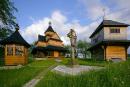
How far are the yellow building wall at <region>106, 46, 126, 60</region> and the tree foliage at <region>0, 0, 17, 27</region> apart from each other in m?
17.1

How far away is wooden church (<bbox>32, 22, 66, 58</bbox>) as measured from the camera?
218 ft

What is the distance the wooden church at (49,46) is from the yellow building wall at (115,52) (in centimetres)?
2479

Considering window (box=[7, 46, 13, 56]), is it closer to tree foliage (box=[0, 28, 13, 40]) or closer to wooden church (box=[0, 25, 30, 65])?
wooden church (box=[0, 25, 30, 65])

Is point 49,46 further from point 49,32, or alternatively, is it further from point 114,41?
point 114,41

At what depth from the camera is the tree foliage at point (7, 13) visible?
96.9 ft

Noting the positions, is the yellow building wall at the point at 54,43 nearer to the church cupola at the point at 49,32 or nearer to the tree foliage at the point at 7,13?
the church cupola at the point at 49,32

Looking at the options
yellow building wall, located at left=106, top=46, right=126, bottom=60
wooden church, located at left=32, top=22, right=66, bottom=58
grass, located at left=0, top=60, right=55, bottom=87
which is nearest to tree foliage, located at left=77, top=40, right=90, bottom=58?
wooden church, located at left=32, top=22, right=66, bottom=58

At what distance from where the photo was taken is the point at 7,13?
31953 mm

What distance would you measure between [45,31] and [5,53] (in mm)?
32305

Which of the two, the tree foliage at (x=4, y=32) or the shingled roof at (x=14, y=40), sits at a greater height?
the tree foliage at (x=4, y=32)

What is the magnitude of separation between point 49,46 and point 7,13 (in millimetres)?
A: 35834

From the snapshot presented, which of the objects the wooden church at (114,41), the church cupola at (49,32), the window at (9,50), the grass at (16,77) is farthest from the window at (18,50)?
the church cupola at (49,32)

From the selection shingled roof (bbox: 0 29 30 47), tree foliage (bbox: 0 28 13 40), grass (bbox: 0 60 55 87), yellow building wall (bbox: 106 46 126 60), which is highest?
tree foliage (bbox: 0 28 13 40)

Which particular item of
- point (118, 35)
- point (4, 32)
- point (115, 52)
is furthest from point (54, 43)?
point (4, 32)
